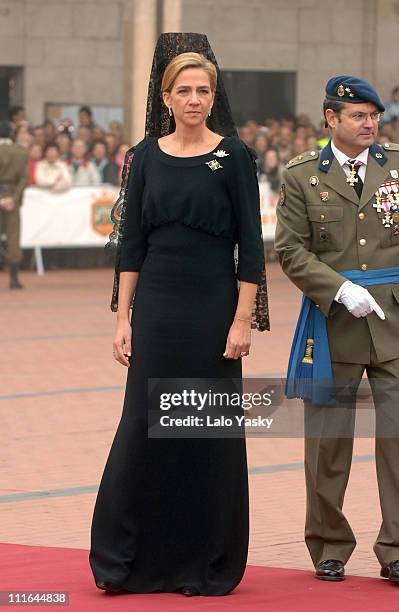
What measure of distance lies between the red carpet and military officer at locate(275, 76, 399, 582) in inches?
5.5

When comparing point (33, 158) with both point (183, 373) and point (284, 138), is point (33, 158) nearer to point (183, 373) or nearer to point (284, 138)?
point (284, 138)

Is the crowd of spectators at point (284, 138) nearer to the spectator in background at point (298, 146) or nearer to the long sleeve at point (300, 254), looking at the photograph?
the spectator in background at point (298, 146)

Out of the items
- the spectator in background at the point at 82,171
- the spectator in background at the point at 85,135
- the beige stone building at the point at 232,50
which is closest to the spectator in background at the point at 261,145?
the spectator in background at the point at 85,135

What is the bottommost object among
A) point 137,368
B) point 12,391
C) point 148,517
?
point 12,391

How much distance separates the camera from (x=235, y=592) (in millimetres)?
5848

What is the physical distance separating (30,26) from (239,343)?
22.6m

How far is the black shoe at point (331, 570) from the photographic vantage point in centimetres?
605

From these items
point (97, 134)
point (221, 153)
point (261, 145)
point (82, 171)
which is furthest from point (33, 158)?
point (221, 153)

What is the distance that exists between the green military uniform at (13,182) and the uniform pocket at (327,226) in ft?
43.3

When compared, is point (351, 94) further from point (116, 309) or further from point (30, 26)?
point (30, 26)

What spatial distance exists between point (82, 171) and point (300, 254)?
49.4 ft

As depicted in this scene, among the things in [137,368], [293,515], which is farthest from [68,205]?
[137,368]

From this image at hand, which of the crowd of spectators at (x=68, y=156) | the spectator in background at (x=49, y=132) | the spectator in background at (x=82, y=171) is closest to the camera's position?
the crowd of spectators at (x=68, y=156)

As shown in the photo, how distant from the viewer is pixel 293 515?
7.39 meters
